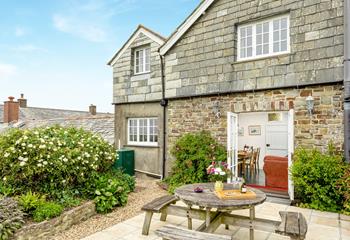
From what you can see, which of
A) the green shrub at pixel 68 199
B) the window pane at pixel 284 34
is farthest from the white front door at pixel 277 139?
the green shrub at pixel 68 199

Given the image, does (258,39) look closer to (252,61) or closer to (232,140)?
(252,61)

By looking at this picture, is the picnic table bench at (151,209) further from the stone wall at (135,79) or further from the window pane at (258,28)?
the window pane at (258,28)

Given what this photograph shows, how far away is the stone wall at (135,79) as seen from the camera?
10.0m

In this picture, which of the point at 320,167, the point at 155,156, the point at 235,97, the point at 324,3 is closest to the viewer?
the point at 320,167

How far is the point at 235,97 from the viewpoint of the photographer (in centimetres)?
793

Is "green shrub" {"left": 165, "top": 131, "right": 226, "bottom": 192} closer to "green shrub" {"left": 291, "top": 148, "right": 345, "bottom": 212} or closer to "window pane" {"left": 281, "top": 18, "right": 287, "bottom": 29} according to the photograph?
"green shrub" {"left": 291, "top": 148, "right": 345, "bottom": 212}

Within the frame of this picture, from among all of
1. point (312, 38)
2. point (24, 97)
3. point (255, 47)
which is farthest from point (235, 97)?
point (24, 97)

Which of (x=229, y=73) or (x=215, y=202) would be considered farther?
(x=229, y=73)

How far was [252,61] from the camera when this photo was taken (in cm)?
760

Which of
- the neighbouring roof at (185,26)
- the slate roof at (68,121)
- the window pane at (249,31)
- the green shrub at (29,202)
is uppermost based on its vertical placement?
the neighbouring roof at (185,26)

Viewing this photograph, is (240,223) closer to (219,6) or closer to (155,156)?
(155,156)

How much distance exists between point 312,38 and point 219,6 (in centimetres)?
318

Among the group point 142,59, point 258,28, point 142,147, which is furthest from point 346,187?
point 142,59

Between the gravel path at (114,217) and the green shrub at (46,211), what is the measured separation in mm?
410
